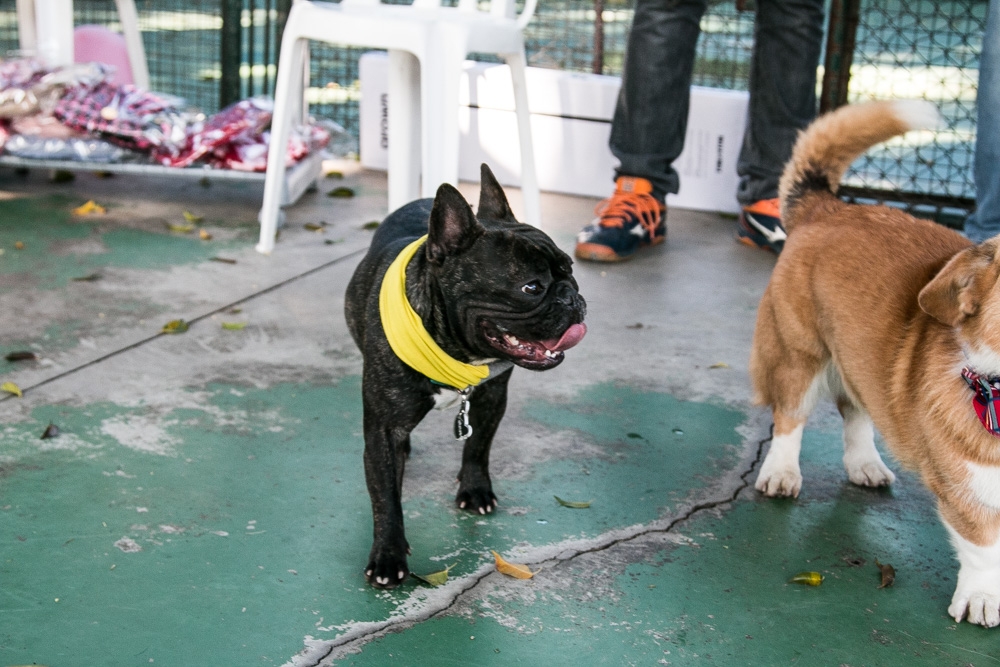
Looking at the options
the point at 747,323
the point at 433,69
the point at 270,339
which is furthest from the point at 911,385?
the point at 433,69

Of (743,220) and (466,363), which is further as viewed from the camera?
(743,220)

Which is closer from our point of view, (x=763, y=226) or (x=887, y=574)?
(x=887, y=574)

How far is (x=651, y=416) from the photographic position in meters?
3.16

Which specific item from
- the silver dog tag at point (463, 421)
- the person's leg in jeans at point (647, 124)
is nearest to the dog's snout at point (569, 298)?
the silver dog tag at point (463, 421)

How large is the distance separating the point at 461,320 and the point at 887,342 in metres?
0.95

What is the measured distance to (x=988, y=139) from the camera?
347cm

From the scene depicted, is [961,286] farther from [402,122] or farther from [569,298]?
[402,122]

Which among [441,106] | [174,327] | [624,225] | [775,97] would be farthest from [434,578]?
[775,97]

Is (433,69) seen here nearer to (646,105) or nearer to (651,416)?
(646,105)

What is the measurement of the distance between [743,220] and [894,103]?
2.30m

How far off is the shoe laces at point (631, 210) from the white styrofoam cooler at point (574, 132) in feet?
2.74

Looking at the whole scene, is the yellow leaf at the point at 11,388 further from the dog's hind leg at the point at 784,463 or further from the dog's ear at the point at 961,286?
the dog's ear at the point at 961,286

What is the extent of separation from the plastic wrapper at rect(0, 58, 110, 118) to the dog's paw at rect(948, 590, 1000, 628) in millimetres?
4481

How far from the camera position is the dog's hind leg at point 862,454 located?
9.14 feet
